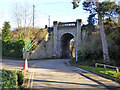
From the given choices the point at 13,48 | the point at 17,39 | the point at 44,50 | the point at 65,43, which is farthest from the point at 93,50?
the point at 17,39

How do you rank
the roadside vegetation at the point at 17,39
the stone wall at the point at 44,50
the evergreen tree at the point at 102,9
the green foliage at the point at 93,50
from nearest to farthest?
the evergreen tree at the point at 102,9, the green foliage at the point at 93,50, the roadside vegetation at the point at 17,39, the stone wall at the point at 44,50

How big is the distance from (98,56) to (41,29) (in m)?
15.1

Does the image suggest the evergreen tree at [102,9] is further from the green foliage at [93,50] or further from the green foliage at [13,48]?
the green foliage at [13,48]

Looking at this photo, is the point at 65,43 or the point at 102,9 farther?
the point at 65,43

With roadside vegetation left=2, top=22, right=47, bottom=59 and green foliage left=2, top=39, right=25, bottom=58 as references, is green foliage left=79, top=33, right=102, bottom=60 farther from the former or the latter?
green foliage left=2, top=39, right=25, bottom=58

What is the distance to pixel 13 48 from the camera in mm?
24453

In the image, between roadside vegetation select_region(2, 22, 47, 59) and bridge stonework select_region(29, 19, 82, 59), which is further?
bridge stonework select_region(29, 19, 82, 59)

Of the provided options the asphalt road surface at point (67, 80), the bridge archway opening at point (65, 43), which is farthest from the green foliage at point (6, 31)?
the asphalt road surface at point (67, 80)

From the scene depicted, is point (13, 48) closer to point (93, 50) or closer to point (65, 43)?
point (65, 43)

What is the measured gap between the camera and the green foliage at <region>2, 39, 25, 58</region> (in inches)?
912

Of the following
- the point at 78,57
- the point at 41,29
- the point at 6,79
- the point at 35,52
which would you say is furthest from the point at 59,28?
the point at 6,79

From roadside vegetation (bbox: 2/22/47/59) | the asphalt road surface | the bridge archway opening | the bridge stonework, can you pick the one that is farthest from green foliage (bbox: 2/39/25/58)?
the asphalt road surface

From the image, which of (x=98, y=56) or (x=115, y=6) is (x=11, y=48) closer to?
(x=98, y=56)

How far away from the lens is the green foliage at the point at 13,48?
2316cm
